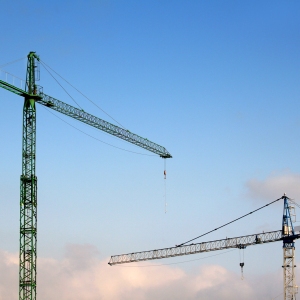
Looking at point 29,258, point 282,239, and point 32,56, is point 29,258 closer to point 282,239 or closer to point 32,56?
point 32,56

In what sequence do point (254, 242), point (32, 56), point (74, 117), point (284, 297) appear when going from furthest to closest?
point (254, 242)
point (284, 297)
point (74, 117)
point (32, 56)

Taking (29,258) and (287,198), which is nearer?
(29,258)

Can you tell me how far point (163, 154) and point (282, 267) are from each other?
42.1m

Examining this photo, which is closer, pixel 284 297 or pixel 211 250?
pixel 284 297

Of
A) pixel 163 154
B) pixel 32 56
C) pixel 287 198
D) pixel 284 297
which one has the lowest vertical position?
pixel 284 297

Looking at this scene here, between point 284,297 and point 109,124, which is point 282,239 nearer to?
point 284,297

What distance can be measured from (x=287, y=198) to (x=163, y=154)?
112ft

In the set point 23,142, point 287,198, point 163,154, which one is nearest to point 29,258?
point 23,142

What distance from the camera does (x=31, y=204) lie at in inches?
5453

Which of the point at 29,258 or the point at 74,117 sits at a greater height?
the point at 74,117

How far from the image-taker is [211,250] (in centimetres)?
19512

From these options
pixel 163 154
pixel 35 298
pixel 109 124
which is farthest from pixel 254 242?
pixel 35 298

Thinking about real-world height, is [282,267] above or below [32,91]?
below

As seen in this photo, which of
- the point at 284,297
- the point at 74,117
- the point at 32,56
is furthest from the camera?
the point at 284,297
